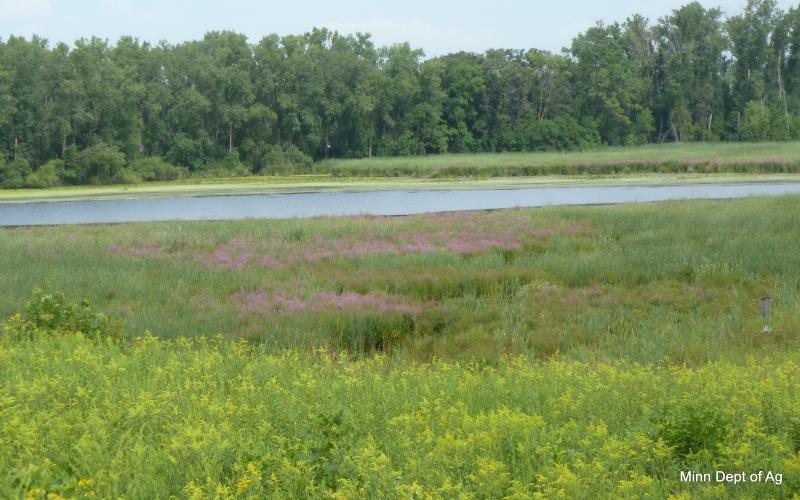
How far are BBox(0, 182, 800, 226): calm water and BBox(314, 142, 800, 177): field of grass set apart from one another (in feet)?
47.7

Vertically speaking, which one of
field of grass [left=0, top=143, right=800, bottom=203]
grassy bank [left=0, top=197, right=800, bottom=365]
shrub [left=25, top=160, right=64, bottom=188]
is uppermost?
shrub [left=25, top=160, right=64, bottom=188]

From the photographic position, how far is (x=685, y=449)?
6.49 metres

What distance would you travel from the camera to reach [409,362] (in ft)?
39.9

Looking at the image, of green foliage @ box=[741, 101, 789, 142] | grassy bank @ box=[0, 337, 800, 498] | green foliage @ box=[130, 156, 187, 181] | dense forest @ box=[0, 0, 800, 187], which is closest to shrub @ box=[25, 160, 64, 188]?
dense forest @ box=[0, 0, 800, 187]

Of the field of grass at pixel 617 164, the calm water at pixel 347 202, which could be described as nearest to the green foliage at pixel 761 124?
the field of grass at pixel 617 164

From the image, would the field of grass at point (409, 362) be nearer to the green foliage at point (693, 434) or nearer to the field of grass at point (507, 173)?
the green foliage at point (693, 434)

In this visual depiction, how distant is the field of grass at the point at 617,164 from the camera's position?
2457 inches

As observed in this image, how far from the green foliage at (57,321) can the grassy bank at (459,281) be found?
156 cm

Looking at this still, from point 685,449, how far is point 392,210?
31767mm

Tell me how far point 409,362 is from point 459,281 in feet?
18.1

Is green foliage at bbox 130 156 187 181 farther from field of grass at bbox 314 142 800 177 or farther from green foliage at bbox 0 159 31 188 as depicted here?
field of grass at bbox 314 142 800 177

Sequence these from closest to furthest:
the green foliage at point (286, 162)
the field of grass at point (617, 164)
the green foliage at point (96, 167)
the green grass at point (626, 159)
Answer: the field of grass at point (617, 164)
the green grass at point (626, 159)
the green foliage at point (96, 167)
the green foliage at point (286, 162)

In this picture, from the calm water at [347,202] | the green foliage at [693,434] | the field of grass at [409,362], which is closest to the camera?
the field of grass at [409,362]

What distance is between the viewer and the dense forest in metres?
69.8
